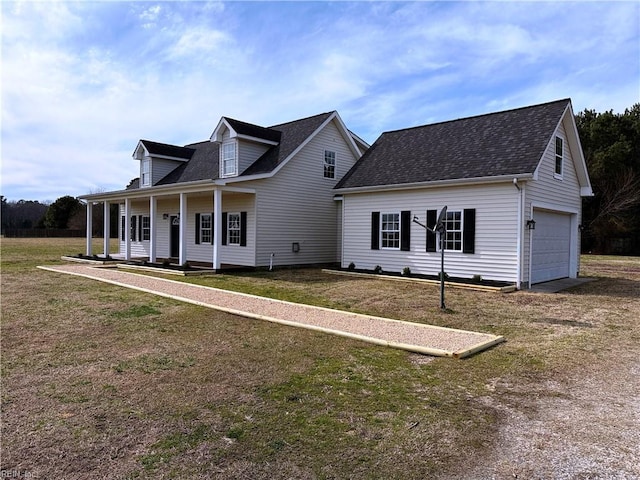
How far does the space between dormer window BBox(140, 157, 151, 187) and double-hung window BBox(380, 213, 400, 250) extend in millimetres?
13216

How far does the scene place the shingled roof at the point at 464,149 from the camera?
41.4ft

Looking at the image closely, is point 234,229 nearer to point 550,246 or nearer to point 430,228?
point 430,228

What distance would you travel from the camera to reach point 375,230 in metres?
15.6

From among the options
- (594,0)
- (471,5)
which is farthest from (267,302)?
(594,0)

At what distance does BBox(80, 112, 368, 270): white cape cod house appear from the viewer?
1670 centimetres

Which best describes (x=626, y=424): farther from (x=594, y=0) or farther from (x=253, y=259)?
(x=253, y=259)

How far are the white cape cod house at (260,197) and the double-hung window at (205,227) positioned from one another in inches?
1.8

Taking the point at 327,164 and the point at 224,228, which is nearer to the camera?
the point at 224,228

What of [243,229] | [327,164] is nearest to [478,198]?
[327,164]

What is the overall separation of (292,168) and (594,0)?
440 inches

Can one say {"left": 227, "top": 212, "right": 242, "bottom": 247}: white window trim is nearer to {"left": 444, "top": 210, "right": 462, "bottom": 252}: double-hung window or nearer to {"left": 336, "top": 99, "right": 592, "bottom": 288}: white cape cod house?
{"left": 336, "top": 99, "right": 592, "bottom": 288}: white cape cod house

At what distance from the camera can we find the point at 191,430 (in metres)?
3.52

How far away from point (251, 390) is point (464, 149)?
484 inches

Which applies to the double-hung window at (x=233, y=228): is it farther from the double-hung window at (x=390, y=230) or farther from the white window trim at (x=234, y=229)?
the double-hung window at (x=390, y=230)
